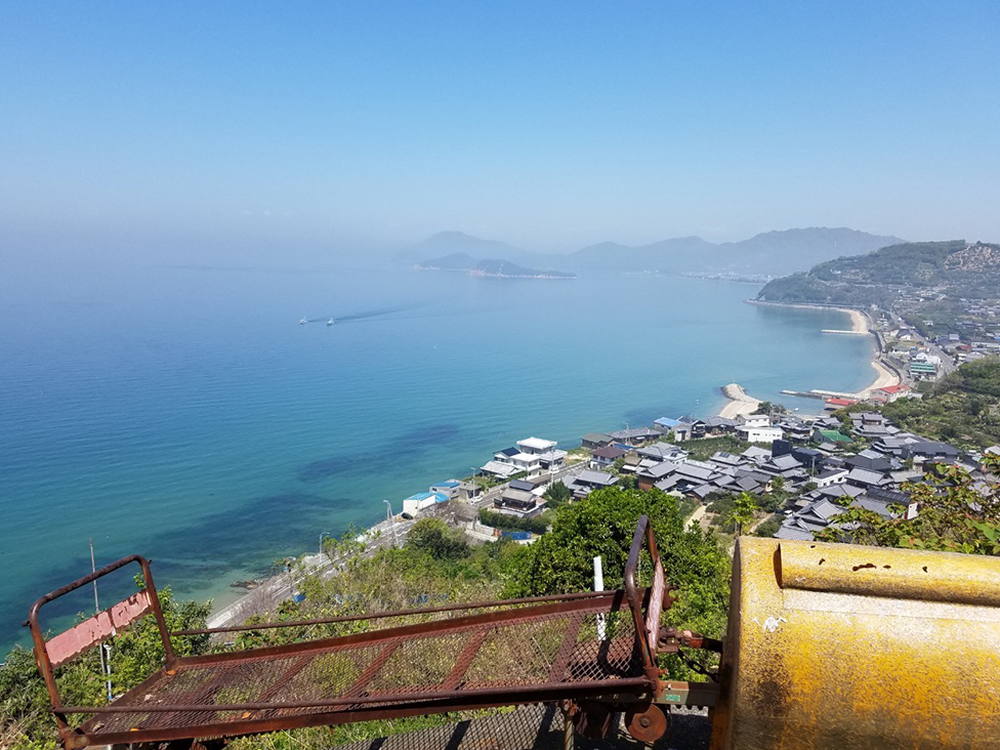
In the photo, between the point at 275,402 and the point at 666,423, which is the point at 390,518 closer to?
the point at 275,402

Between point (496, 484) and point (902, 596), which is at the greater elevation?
point (902, 596)

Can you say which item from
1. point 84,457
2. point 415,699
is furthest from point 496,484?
point 415,699

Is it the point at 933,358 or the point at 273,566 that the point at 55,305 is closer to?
the point at 273,566

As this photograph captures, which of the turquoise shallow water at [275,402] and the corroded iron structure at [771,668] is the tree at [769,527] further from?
the corroded iron structure at [771,668]

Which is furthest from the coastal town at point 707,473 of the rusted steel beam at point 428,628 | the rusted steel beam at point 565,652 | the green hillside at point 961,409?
the rusted steel beam at point 565,652

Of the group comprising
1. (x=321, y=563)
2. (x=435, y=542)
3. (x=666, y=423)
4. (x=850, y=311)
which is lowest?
(x=666, y=423)

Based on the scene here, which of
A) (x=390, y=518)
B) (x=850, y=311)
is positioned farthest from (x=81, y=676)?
(x=850, y=311)
